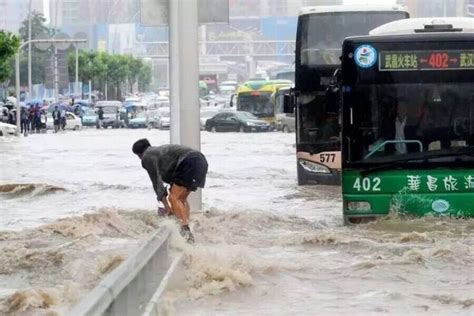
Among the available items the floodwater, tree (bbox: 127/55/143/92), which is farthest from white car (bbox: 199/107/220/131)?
tree (bbox: 127/55/143/92)

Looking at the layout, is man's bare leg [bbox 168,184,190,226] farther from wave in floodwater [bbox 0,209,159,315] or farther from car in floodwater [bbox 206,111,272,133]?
car in floodwater [bbox 206,111,272,133]

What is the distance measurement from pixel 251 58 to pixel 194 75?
112 m

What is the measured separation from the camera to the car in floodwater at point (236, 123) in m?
60.4

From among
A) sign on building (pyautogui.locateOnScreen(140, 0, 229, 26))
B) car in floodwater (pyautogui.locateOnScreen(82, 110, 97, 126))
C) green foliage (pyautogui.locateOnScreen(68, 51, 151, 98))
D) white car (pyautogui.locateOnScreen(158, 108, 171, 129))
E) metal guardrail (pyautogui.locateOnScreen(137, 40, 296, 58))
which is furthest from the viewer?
metal guardrail (pyautogui.locateOnScreen(137, 40, 296, 58))

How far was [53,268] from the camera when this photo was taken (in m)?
11.9

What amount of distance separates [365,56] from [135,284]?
6.62 metres

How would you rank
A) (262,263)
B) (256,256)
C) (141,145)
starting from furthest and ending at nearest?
(141,145) → (256,256) → (262,263)

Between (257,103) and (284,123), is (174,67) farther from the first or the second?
(257,103)

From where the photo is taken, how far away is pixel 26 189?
78.6ft

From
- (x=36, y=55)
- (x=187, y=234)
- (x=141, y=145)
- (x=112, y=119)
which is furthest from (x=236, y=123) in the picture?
(x=187, y=234)

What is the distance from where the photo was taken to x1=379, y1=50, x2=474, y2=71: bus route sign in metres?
13.4

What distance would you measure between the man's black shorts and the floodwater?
79cm

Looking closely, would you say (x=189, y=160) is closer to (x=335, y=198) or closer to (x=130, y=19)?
(x=335, y=198)

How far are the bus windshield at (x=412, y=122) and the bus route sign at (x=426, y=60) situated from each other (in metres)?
0.21
